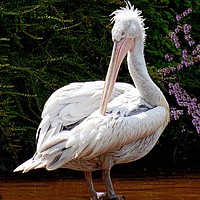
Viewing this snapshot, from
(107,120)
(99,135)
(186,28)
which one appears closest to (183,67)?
(186,28)

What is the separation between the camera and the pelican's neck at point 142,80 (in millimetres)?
7180

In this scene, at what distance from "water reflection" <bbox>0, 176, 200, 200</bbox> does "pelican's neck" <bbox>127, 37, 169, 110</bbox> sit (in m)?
0.86

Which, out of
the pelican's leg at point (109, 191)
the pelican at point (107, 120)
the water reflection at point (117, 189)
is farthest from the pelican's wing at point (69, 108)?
the water reflection at point (117, 189)

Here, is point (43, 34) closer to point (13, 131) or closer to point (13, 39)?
point (13, 39)

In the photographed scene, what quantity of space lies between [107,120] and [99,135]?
154mm

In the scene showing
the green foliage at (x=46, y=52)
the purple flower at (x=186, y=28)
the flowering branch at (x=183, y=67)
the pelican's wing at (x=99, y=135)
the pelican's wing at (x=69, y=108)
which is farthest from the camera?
the purple flower at (x=186, y=28)

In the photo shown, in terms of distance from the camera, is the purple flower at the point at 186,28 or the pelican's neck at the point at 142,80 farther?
the purple flower at the point at 186,28

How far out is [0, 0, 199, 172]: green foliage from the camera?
9055mm

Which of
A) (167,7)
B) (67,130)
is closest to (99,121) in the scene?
(67,130)

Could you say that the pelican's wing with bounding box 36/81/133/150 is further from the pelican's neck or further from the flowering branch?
the flowering branch

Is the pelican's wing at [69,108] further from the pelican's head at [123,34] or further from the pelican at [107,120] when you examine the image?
the pelican's head at [123,34]

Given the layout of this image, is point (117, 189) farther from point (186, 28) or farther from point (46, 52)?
point (186, 28)

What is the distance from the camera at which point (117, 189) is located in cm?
805

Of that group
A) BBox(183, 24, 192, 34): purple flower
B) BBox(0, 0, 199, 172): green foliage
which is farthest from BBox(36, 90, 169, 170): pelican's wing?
BBox(183, 24, 192, 34): purple flower
